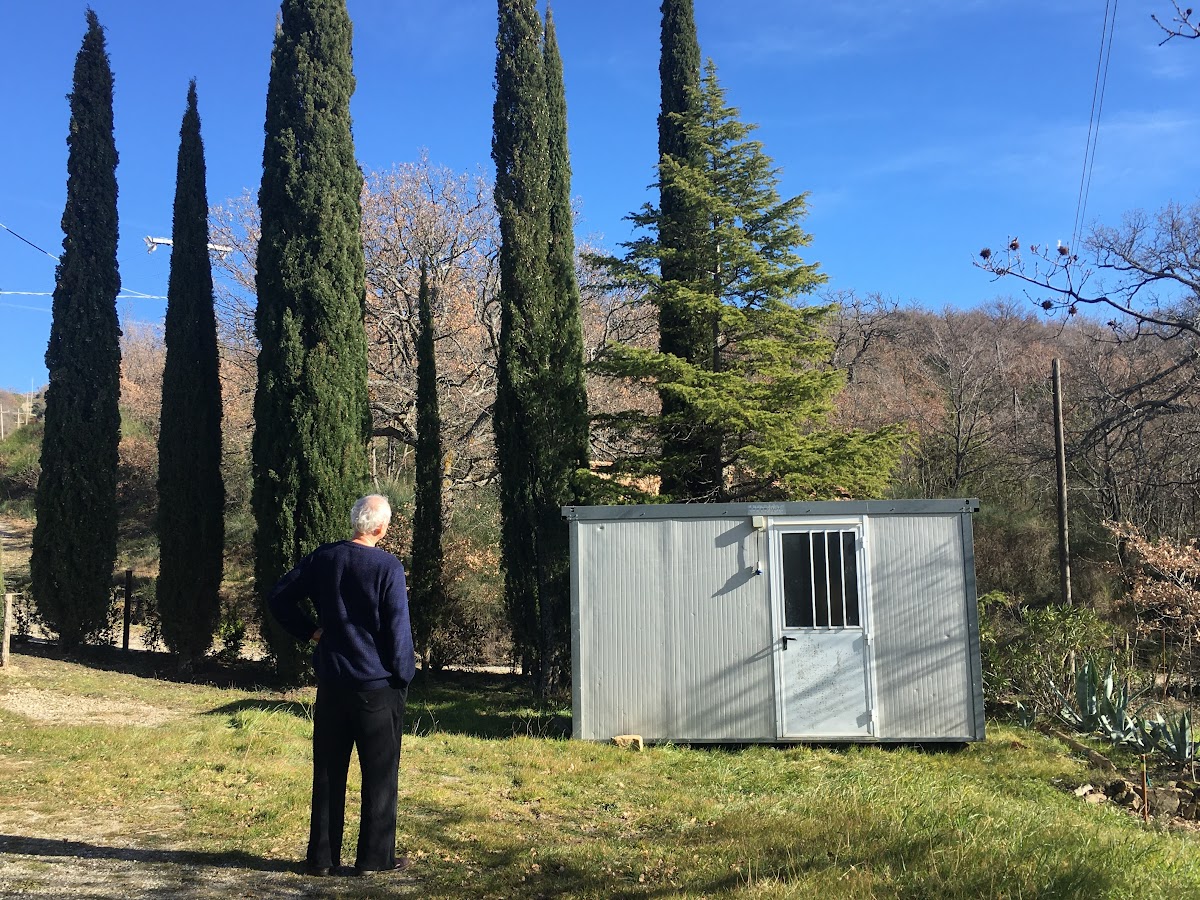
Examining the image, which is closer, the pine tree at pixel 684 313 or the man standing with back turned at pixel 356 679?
the man standing with back turned at pixel 356 679

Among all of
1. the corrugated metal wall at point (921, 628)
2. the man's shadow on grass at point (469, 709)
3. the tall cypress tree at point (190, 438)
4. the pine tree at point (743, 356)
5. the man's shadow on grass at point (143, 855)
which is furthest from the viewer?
the tall cypress tree at point (190, 438)

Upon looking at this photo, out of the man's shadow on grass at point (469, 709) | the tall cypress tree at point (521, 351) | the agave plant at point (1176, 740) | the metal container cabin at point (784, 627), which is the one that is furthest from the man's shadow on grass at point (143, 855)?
the tall cypress tree at point (521, 351)

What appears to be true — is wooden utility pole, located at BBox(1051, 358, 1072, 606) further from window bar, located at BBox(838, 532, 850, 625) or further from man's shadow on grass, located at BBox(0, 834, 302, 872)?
man's shadow on grass, located at BBox(0, 834, 302, 872)

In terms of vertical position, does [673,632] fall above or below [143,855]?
above

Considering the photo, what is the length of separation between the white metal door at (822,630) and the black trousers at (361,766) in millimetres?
4765

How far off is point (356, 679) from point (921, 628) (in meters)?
5.66

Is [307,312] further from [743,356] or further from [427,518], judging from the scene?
[743,356]

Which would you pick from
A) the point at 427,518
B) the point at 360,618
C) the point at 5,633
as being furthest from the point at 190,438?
the point at 360,618

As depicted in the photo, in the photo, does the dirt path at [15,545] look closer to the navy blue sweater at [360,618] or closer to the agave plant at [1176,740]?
the navy blue sweater at [360,618]

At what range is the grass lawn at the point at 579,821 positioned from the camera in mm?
3508

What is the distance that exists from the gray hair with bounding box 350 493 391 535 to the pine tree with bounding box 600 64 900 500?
7.25 m

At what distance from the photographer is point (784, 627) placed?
7.79 metres

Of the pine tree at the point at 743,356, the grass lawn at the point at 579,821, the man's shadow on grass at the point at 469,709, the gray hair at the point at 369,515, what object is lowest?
the man's shadow on grass at the point at 469,709

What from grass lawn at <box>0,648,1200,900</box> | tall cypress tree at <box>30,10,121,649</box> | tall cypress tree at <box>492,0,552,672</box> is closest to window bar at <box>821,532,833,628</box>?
grass lawn at <box>0,648,1200,900</box>
